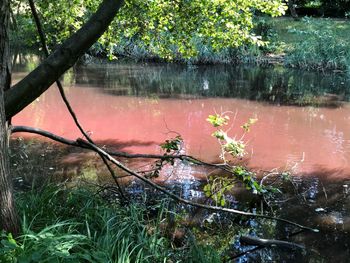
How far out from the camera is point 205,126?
10086 mm

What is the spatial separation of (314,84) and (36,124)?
30.5 feet

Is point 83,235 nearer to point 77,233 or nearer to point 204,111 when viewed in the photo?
point 77,233

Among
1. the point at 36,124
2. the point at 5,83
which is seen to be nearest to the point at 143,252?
the point at 5,83

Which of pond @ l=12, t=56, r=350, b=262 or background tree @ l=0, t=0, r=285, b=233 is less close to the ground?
background tree @ l=0, t=0, r=285, b=233

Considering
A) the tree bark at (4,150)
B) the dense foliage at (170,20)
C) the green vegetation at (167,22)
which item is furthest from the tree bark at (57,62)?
the dense foliage at (170,20)

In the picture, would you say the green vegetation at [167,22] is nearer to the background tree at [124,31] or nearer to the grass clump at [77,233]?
the background tree at [124,31]

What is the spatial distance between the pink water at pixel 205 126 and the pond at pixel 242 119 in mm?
20

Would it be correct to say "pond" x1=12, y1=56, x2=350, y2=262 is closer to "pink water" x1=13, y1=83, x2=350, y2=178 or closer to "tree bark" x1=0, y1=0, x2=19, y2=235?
"pink water" x1=13, y1=83, x2=350, y2=178

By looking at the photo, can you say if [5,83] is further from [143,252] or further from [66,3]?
[66,3]

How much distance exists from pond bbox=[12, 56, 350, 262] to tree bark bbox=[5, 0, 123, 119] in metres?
2.77

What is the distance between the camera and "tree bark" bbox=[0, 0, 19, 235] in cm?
278

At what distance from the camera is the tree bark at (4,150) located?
2775 millimetres

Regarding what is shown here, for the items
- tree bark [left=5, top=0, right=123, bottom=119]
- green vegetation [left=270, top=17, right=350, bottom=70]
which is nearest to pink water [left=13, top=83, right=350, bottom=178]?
tree bark [left=5, top=0, right=123, bottom=119]

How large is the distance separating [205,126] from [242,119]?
1.23 meters
